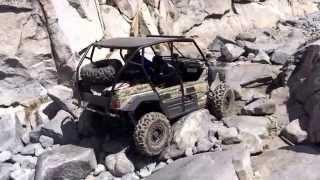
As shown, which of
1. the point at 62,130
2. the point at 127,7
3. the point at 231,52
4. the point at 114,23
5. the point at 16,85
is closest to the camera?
the point at 62,130

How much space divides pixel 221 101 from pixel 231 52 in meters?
4.17

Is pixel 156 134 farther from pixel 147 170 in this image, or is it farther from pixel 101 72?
pixel 101 72

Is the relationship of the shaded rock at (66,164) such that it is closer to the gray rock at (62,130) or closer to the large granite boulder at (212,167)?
the gray rock at (62,130)

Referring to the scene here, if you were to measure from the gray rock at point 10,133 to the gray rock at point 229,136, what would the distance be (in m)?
4.21

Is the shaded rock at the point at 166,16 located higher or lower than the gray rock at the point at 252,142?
higher

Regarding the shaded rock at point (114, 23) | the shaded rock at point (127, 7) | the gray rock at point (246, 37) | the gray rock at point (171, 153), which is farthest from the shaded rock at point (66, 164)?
the gray rock at point (246, 37)

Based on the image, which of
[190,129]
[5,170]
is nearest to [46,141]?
[5,170]

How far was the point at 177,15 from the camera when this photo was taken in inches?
676

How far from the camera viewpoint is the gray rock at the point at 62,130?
10391mm

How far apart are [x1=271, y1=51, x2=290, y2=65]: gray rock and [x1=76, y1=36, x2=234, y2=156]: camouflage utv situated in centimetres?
333

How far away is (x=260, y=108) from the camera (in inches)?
406

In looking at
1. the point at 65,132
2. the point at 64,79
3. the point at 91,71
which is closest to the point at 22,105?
the point at 64,79

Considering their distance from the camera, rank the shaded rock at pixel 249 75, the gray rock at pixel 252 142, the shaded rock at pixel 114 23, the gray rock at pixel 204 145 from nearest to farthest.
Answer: the gray rock at pixel 252 142 → the gray rock at pixel 204 145 → the shaded rock at pixel 249 75 → the shaded rock at pixel 114 23

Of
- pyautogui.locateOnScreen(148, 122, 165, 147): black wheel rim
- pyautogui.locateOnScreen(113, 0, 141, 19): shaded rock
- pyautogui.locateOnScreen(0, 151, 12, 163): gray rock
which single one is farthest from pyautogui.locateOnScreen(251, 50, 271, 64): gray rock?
pyautogui.locateOnScreen(0, 151, 12, 163): gray rock
